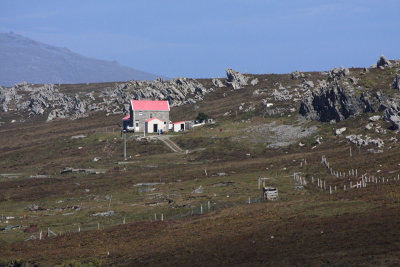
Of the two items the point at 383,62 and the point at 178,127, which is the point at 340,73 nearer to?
the point at 383,62

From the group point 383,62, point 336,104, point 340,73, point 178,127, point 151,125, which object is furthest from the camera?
point 178,127

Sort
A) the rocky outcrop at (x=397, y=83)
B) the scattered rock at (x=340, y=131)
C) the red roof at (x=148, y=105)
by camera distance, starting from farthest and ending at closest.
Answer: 1. the red roof at (x=148, y=105)
2. the rocky outcrop at (x=397, y=83)
3. the scattered rock at (x=340, y=131)

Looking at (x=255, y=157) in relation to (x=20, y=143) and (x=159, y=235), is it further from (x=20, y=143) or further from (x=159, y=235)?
(x=20, y=143)

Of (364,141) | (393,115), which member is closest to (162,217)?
(364,141)

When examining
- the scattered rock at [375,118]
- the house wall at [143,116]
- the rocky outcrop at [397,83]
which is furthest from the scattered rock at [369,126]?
the house wall at [143,116]

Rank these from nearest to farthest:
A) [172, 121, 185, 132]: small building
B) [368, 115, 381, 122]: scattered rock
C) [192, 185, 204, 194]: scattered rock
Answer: [192, 185, 204, 194]: scattered rock → [368, 115, 381, 122]: scattered rock → [172, 121, 185, 132]: small building

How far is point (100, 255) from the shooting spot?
152 ft

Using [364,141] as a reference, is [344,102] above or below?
above

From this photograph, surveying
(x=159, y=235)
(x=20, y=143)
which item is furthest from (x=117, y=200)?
(x=20, y=143)

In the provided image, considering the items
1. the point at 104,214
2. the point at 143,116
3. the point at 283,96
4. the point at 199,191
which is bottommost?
the point at 104,214

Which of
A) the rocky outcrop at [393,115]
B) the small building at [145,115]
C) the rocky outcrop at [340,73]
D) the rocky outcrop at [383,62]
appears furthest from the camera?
the small building at [145,115]

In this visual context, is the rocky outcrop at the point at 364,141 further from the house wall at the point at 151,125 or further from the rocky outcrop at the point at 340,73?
the house wall at the point at 151,125

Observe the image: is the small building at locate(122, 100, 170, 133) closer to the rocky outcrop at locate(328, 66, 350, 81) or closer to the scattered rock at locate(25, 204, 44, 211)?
the rocky outcrop at locate(328, 66, 350, 81)

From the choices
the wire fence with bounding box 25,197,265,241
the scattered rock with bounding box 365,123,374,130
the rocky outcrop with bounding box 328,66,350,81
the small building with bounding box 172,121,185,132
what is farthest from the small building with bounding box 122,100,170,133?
the wire fence with bounding box 25,197,265,241
